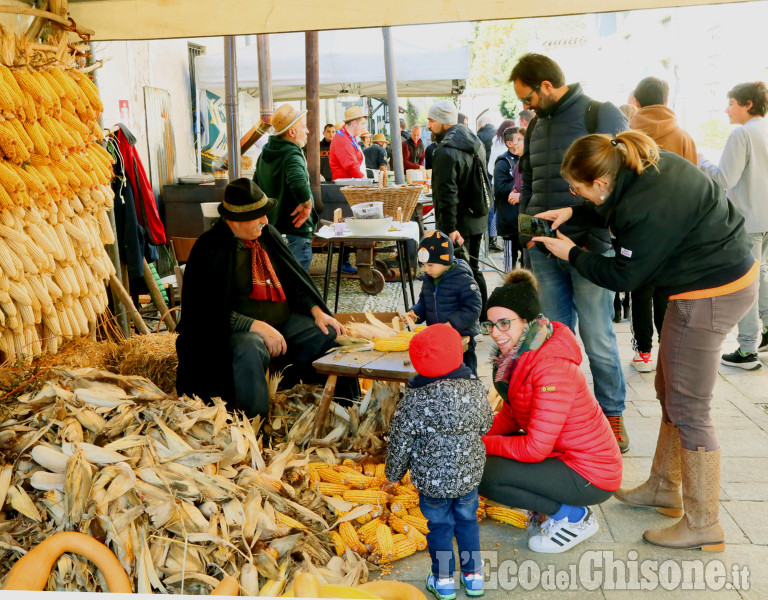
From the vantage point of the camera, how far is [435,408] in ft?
9.16

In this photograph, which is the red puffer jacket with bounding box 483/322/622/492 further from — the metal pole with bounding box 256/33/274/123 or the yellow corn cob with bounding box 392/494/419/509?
the metal pole with bounding box 256/33/274/123

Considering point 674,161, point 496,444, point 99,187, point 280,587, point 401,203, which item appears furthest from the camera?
point 401,203

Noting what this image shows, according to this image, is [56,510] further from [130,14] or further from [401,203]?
[401,203]

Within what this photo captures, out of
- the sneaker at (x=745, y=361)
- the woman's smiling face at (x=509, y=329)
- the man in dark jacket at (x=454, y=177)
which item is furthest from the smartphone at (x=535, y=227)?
the sneaker at (x=745, y=361)

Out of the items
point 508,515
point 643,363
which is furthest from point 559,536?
point 643,363

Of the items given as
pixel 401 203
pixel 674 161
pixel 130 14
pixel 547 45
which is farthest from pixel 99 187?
pixel 547 45

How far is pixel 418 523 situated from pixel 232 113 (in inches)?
178

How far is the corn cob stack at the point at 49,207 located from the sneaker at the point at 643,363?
4075 mm

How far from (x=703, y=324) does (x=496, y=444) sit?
1.05 meters

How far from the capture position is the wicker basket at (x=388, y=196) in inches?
315

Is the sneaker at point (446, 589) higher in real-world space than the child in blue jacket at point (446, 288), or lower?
lower

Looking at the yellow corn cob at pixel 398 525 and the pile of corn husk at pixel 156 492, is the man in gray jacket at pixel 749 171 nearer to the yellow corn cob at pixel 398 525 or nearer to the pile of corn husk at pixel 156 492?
the yellow corn cob at pixel 398 525

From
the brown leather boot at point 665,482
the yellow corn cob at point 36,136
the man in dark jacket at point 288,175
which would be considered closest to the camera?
the yellow corn cob at point 36,136

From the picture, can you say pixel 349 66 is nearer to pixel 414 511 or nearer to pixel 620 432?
pixel 620 432
